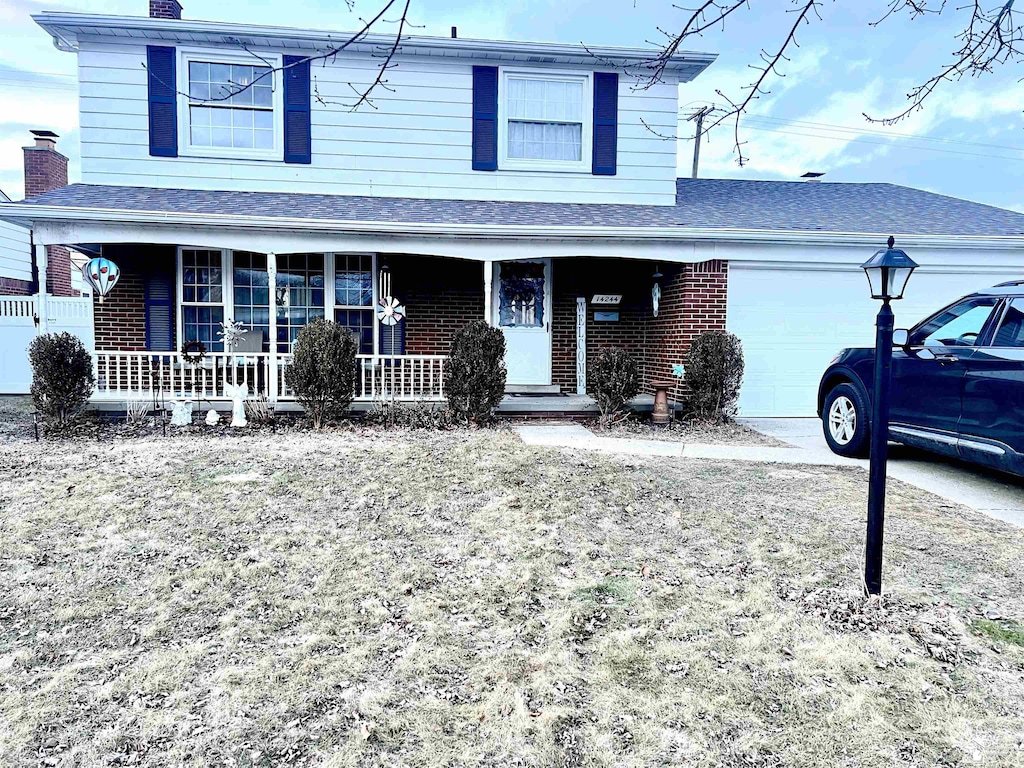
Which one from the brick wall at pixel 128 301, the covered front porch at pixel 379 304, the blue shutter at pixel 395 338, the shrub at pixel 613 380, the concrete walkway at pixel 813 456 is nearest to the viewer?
the concrete walkway at pixel 813 456

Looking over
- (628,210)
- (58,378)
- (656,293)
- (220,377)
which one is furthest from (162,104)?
(656,293)

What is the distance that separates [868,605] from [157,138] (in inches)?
418

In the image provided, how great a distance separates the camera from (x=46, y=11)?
9.20 m

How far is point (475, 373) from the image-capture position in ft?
27.4

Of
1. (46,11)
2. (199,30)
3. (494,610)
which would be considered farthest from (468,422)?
(46,11)

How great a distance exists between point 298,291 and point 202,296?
1382 mm

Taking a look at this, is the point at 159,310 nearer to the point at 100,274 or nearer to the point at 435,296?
the point at 100,274

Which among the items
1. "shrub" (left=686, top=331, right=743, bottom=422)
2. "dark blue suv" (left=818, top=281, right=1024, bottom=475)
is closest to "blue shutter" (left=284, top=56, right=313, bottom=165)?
"shrub" (left=686, top=331, right=743, bottom=422)

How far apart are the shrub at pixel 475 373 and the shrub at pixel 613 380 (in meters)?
1.31

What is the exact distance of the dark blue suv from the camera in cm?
507

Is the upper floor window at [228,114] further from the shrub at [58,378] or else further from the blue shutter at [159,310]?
the shrub at [58,378]

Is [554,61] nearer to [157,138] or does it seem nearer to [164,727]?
[157,138]

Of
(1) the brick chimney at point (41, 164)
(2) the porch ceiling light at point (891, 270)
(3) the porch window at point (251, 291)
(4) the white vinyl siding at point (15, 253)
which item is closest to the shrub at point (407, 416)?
(3) the porch window at point (251, 291)

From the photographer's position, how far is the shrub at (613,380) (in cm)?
870
